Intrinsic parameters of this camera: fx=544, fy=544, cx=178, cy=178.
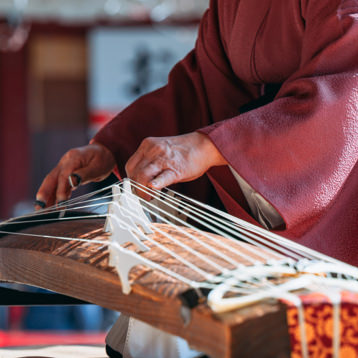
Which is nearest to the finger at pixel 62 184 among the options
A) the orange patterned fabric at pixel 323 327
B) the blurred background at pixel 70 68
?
the orange patterned fabric at pixel 323 327

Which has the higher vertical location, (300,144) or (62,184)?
(300,144)

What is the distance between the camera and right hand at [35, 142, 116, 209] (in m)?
1.03

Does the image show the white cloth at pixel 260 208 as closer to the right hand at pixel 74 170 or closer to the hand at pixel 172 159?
the hand at pixel 172 159

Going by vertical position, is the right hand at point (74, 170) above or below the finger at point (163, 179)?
below

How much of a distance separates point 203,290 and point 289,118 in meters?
0.34

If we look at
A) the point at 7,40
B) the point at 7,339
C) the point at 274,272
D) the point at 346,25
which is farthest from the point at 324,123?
the point at 7,40

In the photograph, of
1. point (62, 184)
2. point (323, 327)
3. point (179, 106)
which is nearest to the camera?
point (323, 327)

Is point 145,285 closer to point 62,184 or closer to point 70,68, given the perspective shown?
point 62,184

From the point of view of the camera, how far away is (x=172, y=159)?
72 cm

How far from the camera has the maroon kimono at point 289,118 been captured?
0.75 metres

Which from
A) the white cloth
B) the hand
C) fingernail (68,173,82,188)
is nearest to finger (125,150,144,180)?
the hand

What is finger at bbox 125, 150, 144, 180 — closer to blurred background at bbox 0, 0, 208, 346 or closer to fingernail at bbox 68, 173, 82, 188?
fingernail at bbox 68, 173, 82, 188

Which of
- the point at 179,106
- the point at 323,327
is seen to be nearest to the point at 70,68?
the point at 179,106

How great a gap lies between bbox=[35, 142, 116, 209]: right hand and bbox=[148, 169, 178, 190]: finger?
339mm
